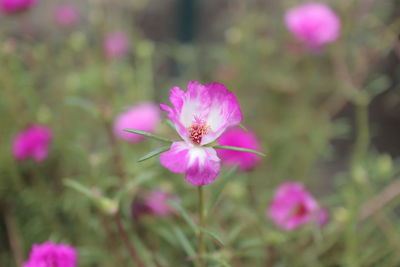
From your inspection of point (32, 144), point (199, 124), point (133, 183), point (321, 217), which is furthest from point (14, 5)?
point (321, 217)

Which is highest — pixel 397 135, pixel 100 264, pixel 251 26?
pixel 251 26

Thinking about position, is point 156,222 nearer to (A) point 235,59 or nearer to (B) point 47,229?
(B) point 47,229

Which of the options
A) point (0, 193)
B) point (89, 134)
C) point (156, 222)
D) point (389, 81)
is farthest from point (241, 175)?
point (389, 81)

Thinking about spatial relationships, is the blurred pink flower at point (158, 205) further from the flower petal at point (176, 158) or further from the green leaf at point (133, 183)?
the flower petal at point (176, 158)

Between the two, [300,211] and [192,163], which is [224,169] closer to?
[300,211]

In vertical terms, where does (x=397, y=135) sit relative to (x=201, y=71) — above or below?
below

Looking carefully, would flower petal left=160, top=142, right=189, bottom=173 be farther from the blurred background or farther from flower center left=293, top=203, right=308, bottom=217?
flower center left=293, top=203, right=308, bottom=217
